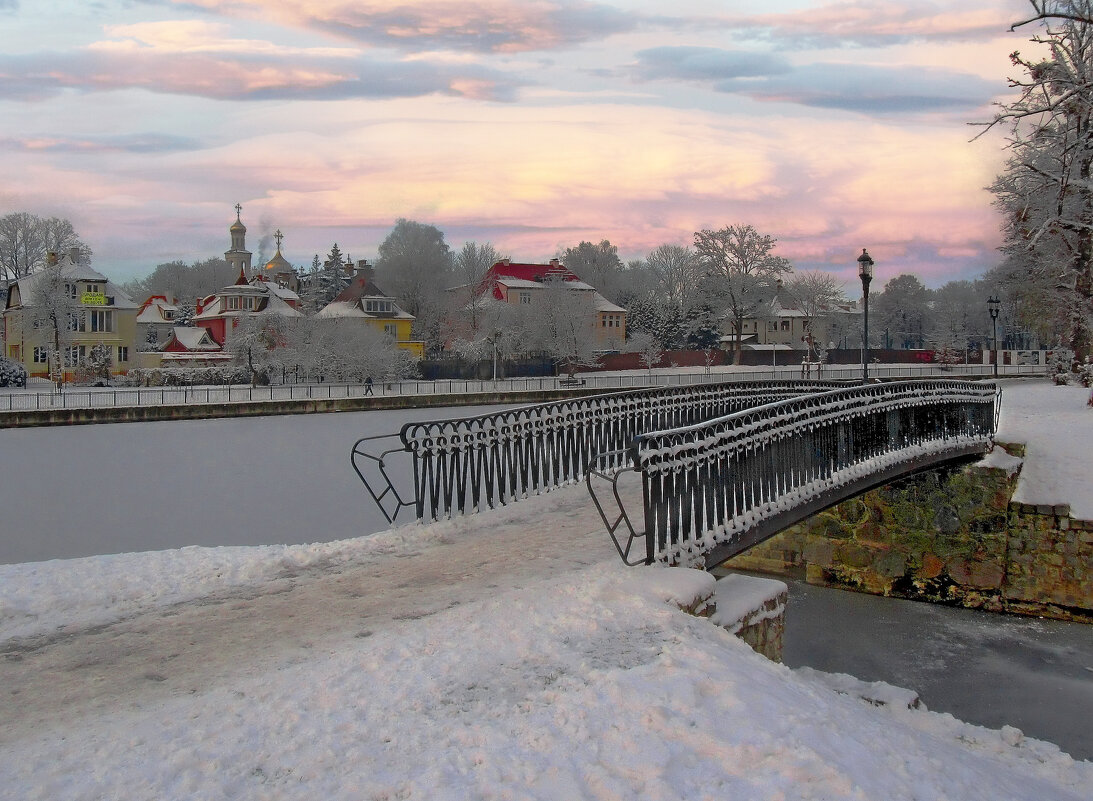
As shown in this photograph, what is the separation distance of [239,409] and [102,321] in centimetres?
3123

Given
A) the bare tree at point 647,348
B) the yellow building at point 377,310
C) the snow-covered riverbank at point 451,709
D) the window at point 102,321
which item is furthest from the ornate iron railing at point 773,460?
the yellow building at point 377,310

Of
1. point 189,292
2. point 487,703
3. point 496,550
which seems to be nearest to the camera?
point 487,703

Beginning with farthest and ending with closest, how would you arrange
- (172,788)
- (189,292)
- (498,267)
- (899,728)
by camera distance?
(189,292), (498,267), (899,728), (172,788)

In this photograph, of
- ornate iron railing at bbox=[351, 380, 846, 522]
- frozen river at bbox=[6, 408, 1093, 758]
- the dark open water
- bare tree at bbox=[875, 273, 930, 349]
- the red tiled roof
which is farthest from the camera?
bare tree at bbox=[875, 273, 930, 349]

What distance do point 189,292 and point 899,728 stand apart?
4882 inches

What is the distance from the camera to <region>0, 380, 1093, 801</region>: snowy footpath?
445cm

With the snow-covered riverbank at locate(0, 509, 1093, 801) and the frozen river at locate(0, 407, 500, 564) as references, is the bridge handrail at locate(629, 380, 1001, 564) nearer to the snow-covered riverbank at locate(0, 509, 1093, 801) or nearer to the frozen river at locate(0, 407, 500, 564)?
the snow-covered riverbank at locate(0, 509, 1093, 801)

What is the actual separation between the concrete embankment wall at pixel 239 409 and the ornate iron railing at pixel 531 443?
20.7 meters

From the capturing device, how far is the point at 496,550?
922cm

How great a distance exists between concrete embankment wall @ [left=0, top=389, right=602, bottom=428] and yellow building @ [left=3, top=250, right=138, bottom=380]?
74.6 feet

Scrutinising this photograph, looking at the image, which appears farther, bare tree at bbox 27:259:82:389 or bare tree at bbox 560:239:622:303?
bare tree at bbox 560:239:622:303

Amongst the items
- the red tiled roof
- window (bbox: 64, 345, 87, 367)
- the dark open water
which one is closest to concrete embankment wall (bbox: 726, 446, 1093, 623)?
the dark open water

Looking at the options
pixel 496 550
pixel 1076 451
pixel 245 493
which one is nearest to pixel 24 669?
pixel 496 550

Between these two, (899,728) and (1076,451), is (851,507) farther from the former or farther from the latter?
(899,728)
